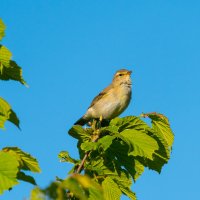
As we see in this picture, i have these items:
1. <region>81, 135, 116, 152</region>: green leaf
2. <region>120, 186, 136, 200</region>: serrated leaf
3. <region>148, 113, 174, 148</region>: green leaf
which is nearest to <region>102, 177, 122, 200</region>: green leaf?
<region>120, 186, 136, 200</region>: serrated leaf

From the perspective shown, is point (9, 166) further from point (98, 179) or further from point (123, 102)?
point (123, 102)

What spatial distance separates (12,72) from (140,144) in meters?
1.29

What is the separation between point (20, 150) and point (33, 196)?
1306 mm

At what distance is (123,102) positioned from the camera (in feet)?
33.0

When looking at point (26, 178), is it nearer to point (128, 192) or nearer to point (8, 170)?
point (8, 170)

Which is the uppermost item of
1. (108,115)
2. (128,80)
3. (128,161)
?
(128,80)

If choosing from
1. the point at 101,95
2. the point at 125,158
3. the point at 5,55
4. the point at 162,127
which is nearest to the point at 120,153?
the point at 125,158

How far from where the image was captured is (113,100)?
10.2 metres

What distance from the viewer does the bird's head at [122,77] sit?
10797mm

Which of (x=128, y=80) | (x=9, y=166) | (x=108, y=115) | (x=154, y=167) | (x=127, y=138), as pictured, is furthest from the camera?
(x=128, y=80)

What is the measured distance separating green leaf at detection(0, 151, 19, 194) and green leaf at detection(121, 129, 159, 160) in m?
1.37

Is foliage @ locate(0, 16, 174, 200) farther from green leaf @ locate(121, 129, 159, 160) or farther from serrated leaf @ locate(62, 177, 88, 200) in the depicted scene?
serrated leaf @ locate(62, 177, 88, 200)

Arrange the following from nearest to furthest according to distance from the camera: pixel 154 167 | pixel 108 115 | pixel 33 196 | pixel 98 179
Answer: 1. pixel 33 196
2. pixel 98 179
3. pixel 154 167
4. pixel 108 115

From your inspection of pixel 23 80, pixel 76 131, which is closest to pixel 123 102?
pixel 76 131
